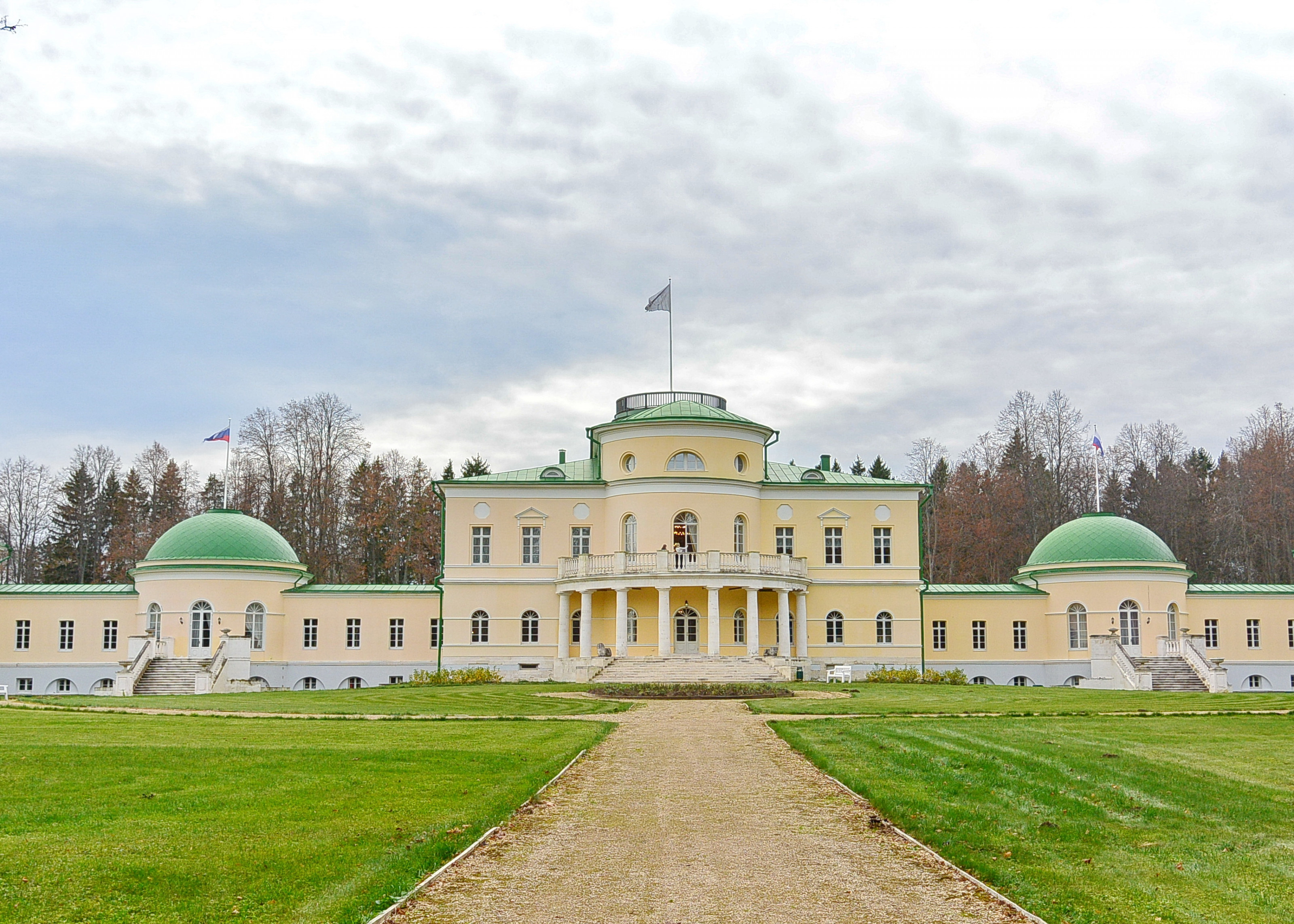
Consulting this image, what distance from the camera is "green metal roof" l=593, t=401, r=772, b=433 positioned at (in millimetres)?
44656

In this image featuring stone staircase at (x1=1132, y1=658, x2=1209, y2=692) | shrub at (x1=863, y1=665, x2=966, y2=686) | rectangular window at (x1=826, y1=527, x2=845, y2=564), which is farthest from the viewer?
rectangular window at (x1=826, y1=527, x2=845, y2=564)

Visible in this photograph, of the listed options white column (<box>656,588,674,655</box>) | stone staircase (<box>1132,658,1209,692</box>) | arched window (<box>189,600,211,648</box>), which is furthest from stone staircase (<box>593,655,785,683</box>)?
arched window (<box>189,600,211,648</box>)

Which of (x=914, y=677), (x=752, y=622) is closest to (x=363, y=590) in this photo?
(x=752, y=622)

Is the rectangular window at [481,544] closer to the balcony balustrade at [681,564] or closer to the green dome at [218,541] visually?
the balcony balustrade at [681,564]

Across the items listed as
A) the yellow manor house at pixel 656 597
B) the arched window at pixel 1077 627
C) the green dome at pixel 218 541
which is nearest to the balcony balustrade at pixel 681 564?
the yellow manor house at pixel 656 597

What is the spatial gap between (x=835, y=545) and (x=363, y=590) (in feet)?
63.2

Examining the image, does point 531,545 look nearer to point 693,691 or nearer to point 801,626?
point 801,626

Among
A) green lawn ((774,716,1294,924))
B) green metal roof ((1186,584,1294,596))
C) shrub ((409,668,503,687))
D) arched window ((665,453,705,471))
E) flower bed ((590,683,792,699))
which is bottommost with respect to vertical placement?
shrub ((409,668,503,687))

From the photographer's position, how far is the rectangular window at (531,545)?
152 feet

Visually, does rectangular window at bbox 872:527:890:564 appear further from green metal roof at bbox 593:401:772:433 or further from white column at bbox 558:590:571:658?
white column at bbox 558:590:571:658

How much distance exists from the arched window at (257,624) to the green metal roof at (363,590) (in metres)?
1.36

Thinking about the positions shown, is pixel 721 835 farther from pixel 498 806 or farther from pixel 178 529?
pixel 178 529

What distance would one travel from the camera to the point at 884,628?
153 ft

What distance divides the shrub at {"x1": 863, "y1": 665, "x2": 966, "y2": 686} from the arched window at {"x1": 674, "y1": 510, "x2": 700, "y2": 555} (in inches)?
324
